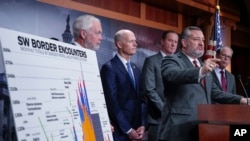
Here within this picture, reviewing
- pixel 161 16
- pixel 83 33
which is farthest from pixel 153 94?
pixel 161 16

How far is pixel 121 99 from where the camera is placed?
297 cm

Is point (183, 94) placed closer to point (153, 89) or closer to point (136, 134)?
point (136, 134)

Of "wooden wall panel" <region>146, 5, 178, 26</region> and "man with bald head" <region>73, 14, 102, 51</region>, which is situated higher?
"wooden wall panel" <region>146, 5, 178, 26</region>

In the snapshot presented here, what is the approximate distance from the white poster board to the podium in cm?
69

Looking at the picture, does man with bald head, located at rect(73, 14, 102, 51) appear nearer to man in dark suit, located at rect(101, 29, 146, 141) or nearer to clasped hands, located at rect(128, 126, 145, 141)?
man in dark suit, located at rect(101, 29, 146, 141)

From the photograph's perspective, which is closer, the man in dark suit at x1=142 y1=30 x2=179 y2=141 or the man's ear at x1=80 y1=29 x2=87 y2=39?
the man's ear at x1=80 y1=29 x2=87 y2=39

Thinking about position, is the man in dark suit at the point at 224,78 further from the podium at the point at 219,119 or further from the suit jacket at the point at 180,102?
the podium at the point at 219,119

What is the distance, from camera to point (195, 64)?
8.94ft

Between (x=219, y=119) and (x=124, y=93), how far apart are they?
0.92 m

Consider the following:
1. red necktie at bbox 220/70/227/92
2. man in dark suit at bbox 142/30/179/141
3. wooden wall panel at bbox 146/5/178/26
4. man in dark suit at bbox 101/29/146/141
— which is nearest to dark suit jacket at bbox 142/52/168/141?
man in dark suit at bbox 142/30/179/141

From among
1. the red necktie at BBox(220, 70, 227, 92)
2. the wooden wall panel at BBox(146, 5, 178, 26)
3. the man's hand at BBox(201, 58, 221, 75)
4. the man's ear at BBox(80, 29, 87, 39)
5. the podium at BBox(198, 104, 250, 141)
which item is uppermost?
the wooden wall panel at BBox(146, 5, 178, 26)

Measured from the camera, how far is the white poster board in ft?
4.23

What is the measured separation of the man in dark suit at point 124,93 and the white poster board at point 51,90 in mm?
952

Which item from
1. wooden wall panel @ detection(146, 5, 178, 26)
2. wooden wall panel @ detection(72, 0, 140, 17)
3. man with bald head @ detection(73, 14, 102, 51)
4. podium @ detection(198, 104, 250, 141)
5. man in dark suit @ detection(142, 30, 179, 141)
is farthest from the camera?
wooden wall panel @ detection(146, 5, 178, 26)
